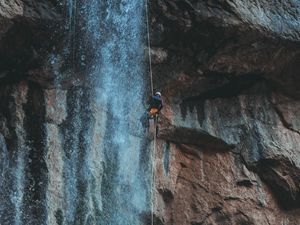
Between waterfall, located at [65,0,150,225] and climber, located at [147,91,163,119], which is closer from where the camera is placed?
climber, located at [147,91,163,119]

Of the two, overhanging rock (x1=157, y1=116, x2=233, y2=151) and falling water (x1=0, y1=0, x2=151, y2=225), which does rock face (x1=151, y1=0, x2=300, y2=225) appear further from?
falling water (x1=0, y1=0, x2=151, y2=225)

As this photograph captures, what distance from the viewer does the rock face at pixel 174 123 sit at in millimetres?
10406

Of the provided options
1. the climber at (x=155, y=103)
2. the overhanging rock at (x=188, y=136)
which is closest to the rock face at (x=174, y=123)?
the overhanging rock at (x=188, y=136)

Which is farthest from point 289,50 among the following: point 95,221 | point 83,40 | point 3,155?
point 3,155

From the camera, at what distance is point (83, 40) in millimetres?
11281

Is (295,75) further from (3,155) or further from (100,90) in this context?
(3,155)

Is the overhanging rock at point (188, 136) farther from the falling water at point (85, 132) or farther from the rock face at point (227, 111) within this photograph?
the falling water at point (85, 132)

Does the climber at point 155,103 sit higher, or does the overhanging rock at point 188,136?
the climber at point 155,103

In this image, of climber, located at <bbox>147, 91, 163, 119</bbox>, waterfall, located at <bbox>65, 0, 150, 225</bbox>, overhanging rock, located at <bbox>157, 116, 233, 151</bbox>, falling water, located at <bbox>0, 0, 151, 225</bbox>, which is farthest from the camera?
overhanging rock, located at <bbox>157, 116, 233, 151</bbox>

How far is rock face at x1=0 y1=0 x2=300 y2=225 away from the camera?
34.1 feet

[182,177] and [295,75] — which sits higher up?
[295,75]

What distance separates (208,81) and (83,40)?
2.79 m

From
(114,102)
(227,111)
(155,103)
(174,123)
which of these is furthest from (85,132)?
(227,111)

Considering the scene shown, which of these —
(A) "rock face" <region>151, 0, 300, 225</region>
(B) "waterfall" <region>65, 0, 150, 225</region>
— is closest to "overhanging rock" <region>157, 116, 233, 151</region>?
(A) "rock face" <region>151, 0, 300, 225</region>
